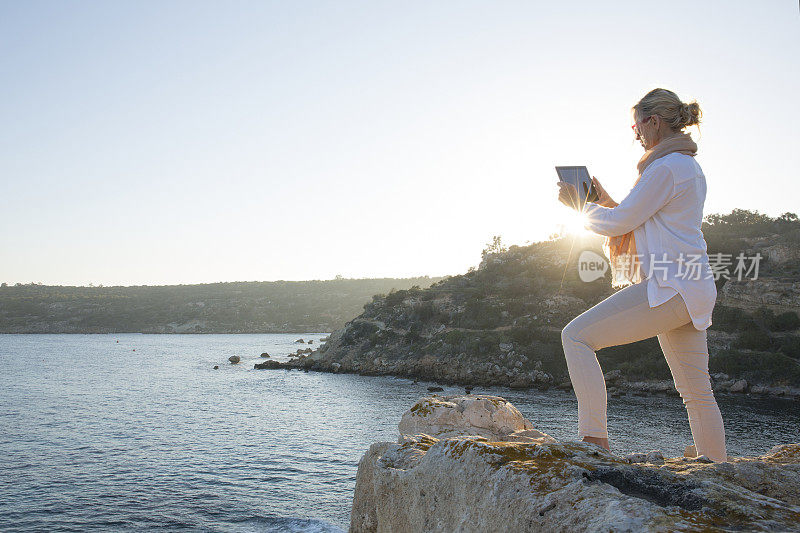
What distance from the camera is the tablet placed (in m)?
3.95

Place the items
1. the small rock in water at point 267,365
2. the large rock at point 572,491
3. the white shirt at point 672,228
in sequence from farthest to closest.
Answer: the small rock in water at point 267,365, the white shirt at point 672,228, the large rock at point 572,491

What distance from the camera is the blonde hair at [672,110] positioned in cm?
366

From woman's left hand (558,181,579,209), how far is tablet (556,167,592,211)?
36 mm

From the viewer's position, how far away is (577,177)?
4008 millimetres

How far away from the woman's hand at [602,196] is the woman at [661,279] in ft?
0.78

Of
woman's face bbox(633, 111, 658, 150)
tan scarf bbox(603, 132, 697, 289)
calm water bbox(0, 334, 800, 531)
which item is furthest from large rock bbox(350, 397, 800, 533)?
calm water bbox(0, 334, 800, 531)

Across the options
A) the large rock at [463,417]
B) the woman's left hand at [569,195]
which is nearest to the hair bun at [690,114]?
the woman's left hand at [569,195]

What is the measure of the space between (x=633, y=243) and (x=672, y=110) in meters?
0.90

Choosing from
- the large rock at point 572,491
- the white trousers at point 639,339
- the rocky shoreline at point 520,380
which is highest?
the white trousers at point 639,339

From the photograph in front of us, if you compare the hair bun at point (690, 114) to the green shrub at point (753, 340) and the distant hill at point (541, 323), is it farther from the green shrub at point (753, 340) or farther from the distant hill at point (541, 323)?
the green shrub at point (753, 340)

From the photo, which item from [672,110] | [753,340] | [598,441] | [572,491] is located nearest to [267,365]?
[753,340]

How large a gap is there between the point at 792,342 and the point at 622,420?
1905cm

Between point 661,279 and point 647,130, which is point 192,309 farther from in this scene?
point 661,279

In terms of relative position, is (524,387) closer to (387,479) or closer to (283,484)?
(283,484)
